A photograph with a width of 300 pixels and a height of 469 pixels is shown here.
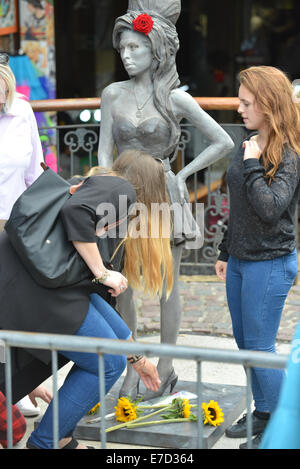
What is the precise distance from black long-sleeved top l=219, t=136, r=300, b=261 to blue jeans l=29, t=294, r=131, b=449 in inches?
27.5

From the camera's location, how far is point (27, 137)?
463 cm

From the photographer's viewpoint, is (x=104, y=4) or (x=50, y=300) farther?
(x=104, y=4)

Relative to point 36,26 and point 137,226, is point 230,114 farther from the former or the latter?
point 137,226

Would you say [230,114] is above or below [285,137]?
below

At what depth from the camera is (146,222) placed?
3777 mm

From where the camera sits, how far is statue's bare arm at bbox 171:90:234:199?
4.32m

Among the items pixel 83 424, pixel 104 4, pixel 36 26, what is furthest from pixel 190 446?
pixel 104 4

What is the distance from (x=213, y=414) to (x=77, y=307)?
1077mm

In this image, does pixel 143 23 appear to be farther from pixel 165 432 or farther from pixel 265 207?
pixel 165 432
